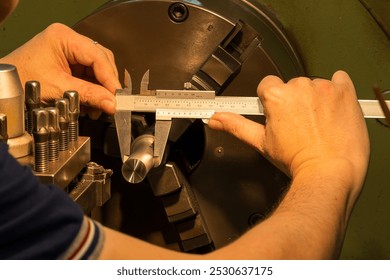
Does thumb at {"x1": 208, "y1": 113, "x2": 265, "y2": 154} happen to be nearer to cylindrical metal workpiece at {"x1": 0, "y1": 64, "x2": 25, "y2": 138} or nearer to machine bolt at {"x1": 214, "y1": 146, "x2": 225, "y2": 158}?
machine bolt at {"x1": 214, "y1": 146, "x2": 225, "y2": 158}

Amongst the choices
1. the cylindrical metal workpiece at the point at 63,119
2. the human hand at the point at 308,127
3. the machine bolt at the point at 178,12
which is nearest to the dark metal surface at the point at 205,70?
the machine bolt at the point at 178,12

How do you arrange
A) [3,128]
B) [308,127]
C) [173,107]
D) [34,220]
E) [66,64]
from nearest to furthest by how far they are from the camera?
[34,220] < [3,128] < [308,127] < [173,107] < [66,64]

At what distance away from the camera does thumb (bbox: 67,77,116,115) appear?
3.65ft

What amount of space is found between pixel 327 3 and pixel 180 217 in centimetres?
57

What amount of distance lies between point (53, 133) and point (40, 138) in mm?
27

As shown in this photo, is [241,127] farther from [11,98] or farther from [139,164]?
[11,98]

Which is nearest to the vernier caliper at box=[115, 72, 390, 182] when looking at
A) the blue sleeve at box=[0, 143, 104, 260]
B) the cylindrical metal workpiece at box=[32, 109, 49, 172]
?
the cylindrical metal workpiece at box=[32, 109, 49, 172]

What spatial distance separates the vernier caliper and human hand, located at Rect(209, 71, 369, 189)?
0.10 feet

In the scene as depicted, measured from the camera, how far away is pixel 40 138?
889 millimetres

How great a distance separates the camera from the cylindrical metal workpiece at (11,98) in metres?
0.87

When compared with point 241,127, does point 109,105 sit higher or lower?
lower

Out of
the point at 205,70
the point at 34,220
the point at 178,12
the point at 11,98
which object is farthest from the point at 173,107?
the point at 34,220

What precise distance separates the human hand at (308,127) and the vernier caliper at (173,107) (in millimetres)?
29

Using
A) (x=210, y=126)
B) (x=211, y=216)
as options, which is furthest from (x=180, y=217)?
(x=210, y=126)
